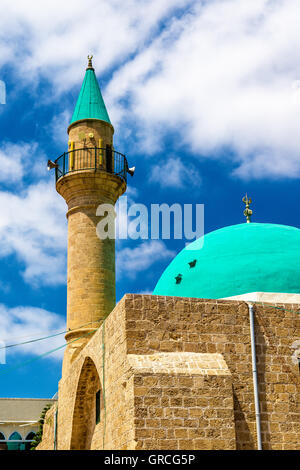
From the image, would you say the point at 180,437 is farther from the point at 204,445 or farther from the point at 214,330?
the point at 214,330

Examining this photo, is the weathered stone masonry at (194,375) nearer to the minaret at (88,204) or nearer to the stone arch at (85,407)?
the stone arch at (85,407)

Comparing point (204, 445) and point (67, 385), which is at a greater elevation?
point (67, 385)

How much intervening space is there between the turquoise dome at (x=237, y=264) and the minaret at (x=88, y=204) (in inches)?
53.0

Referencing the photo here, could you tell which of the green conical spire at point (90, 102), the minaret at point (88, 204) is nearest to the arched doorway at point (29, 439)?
the minaret at point (88, 204)

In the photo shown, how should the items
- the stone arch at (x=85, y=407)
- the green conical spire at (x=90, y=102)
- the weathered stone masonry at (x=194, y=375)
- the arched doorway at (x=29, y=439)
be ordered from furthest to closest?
the arched doorway at (x=29, y=439) < the green conical spire at (x=90, y=102) < the stone arch at (x=85, y=407) < the weathered stone masonry at (x=194, y=375)

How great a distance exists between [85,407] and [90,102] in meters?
7.07

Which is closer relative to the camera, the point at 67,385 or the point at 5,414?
the point at 67,385

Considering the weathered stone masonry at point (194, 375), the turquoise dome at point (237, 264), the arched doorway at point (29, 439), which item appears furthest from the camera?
the arched doorway at point (29, 439)

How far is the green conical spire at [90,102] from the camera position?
14.6 metres

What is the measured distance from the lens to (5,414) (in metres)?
22.0

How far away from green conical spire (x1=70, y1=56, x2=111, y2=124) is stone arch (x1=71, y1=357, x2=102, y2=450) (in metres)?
6.22

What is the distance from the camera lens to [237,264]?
40.3 feet
